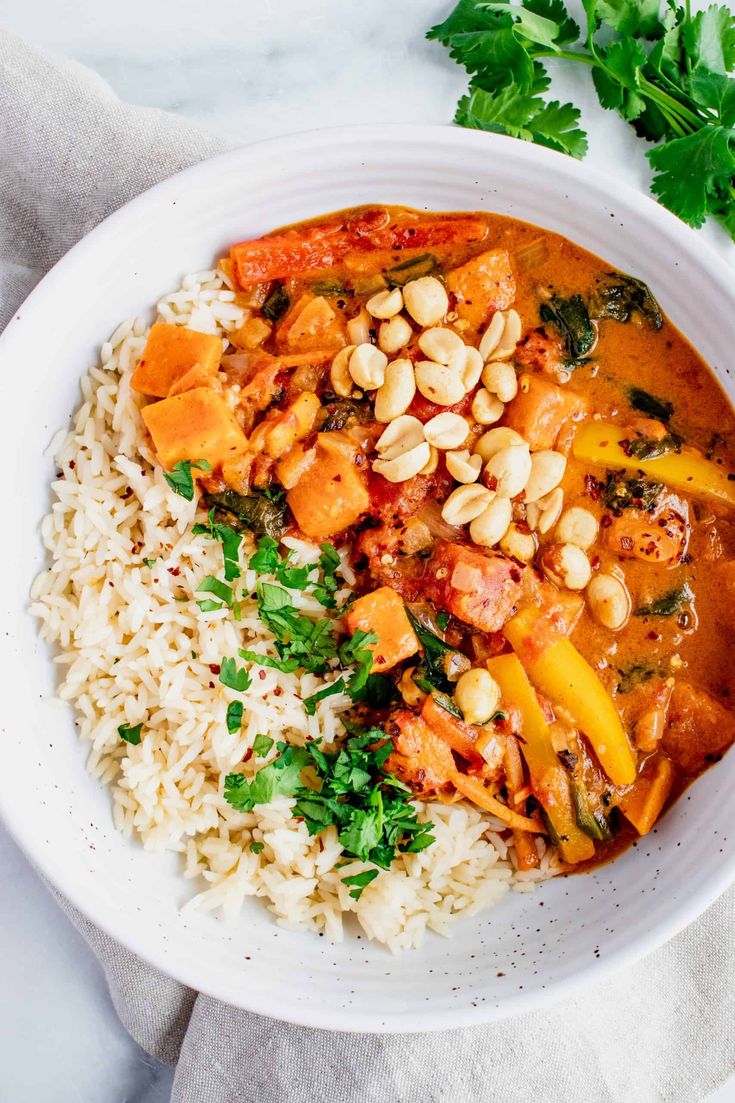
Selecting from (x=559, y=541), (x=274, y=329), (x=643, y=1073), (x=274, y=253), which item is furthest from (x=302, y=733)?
(x=643, y=1073)

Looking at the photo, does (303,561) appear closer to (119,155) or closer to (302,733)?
(302,733)

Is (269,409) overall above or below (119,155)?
below

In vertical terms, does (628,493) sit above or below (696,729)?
above

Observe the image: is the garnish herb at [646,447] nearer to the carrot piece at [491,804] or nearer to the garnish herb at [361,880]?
the carrot piece at [491,804]

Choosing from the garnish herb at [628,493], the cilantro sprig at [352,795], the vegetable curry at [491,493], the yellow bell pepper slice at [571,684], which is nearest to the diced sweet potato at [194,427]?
the vegetable curry at [491,493]

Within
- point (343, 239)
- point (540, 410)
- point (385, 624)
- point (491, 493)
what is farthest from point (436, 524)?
point (343, 239)

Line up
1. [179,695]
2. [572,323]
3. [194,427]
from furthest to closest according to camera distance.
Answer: [572,323] < [179,695] < [194,427]

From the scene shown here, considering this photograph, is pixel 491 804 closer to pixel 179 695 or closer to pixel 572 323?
pixel 179 695
